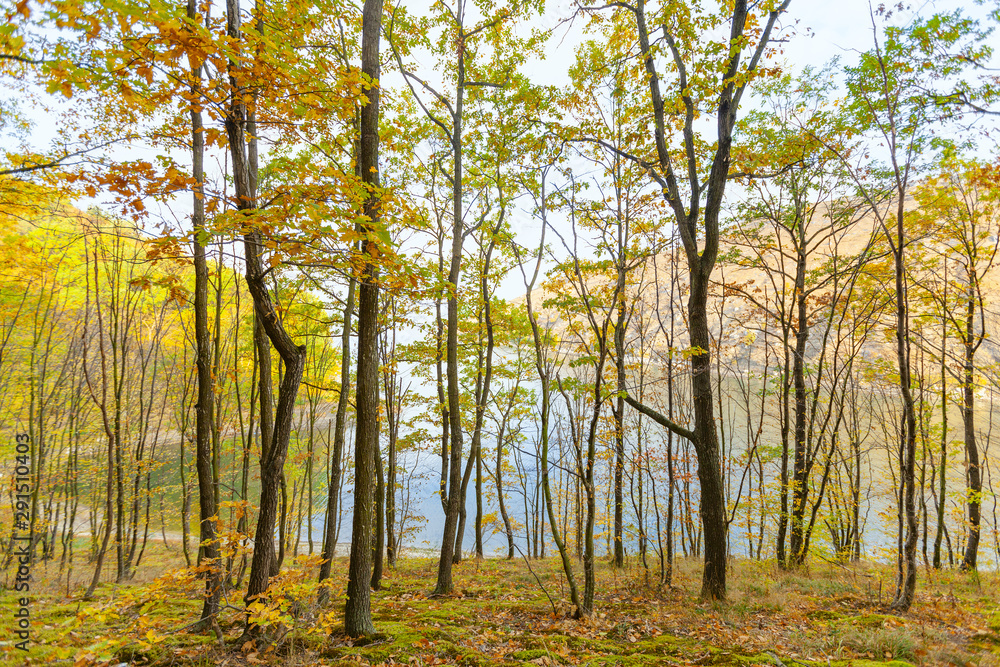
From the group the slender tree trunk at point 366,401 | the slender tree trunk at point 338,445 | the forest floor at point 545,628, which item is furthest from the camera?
the slender tree trunk at point 338,445

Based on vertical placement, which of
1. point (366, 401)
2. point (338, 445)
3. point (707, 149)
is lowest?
point (338, 445)

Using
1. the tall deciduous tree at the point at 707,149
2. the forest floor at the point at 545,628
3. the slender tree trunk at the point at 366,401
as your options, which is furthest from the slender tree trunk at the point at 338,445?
the tall deciduous tree at the point at 707,149

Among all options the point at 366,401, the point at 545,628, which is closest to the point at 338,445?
the point at 366,401

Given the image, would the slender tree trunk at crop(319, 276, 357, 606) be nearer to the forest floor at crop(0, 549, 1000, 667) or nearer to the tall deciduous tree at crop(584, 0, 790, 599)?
the forest floor at crop(0, 549, 1000, 667)

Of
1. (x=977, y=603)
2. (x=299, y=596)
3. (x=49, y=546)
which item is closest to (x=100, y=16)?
(x=299, y=596)

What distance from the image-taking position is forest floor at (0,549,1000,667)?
3.75 meters

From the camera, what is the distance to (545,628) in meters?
5.30

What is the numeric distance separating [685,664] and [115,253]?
10340mm

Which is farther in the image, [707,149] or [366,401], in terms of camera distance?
[707,149]

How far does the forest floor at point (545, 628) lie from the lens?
3748 millimetres

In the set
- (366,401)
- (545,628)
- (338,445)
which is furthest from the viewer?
(338,445)

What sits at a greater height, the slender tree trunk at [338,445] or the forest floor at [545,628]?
the slender tree trunk at [338,445]

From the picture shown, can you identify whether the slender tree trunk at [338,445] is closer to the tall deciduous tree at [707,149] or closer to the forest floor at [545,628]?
the forest floor at [545,628]

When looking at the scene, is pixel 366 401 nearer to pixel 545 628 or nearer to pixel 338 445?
pixel 338 445
